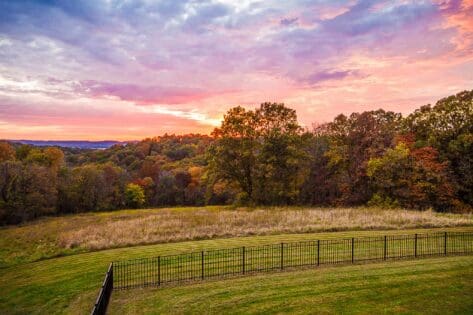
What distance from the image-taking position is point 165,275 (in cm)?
1227

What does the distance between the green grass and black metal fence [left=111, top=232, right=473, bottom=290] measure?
38.6 inches

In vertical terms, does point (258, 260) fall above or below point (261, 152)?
below

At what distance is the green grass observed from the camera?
27.9 ft

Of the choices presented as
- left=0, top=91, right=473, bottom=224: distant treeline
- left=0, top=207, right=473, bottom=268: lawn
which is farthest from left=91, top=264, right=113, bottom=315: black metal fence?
left=0, top=91, right=473, bottom=224: distant treeline

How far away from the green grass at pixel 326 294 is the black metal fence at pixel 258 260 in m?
0.98

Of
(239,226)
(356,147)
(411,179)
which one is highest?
(356,147)

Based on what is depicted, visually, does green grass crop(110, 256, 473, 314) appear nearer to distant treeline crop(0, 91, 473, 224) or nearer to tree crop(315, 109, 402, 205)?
distant treeline crop(0, 91, 473, 224)

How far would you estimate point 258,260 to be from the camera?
1385 centimetres

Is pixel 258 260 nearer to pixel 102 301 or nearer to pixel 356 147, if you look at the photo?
pixel 102 301

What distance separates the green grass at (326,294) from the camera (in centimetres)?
851

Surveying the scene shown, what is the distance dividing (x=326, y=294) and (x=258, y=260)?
4.75 meters

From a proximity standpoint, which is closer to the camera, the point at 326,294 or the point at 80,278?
the point at 326,294

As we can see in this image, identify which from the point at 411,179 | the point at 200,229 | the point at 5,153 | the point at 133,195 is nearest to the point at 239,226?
the point at 200,229

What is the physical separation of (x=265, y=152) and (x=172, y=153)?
55.0m
